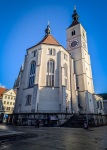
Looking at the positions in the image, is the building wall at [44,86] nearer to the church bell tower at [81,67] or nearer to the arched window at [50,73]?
the arched window at [50,73]

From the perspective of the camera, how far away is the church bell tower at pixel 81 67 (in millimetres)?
33125

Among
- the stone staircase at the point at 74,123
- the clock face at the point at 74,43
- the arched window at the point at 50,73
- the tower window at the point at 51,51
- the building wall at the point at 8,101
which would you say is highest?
the clock face at the point at 74,43

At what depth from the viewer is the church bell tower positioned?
109 feet

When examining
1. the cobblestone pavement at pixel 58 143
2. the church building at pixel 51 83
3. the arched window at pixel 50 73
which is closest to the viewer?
the cobblestone pavement at pixel 58 143

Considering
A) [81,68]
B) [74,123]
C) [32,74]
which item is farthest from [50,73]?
[74,123]

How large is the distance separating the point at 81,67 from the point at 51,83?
13587mm

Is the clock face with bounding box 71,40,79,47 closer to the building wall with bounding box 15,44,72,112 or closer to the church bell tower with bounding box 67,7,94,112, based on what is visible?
the church bell tower with bounding box 67,7,94,112

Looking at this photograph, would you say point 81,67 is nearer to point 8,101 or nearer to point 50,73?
point 50,73

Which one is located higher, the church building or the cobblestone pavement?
the church building

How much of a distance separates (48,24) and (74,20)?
496 inches

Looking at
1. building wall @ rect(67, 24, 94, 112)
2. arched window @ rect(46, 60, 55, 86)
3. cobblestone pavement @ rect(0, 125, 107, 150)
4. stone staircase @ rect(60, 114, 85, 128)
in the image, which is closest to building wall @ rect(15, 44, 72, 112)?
arched window @ rect(46, 60, 55, 86)

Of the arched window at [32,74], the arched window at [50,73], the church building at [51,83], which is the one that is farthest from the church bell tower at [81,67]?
the arched window at [32,74]

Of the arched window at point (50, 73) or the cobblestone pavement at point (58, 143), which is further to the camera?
the arched window at point (50, 73)

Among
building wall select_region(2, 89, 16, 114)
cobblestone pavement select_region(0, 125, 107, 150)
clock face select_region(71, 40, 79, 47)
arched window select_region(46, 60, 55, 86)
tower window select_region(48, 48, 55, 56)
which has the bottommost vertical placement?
cobblestone pavement select_region(0, 125, 107, 150)
